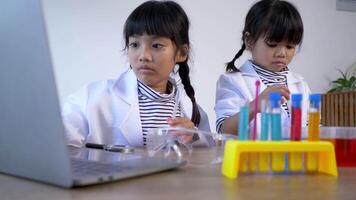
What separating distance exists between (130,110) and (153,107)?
91 mm

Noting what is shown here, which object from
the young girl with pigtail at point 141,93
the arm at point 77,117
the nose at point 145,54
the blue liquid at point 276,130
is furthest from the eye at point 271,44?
the blue liquid at point 276,130

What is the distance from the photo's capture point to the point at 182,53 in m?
1.21

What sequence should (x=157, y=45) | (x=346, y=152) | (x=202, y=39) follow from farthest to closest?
(x=202, y=39)
(x=157, y=45)
(x=346, y=152)

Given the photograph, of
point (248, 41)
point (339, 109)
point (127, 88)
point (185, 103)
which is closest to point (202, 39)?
point (339, 109)

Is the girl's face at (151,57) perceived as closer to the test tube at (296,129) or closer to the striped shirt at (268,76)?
the striped shirt at (268,76)

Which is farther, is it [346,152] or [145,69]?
A: [145,69]

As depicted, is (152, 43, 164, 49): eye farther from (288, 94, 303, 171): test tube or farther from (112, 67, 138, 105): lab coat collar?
(288, 94, 303, 171): test tube

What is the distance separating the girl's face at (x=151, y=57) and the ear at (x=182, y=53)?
0.11ft

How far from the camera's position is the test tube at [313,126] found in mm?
477

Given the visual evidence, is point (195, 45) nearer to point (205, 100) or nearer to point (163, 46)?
point (205, 100)

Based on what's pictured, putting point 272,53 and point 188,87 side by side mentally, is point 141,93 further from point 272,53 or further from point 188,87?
point 272,53

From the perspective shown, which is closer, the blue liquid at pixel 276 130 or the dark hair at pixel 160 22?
the blue liquid at pixel 276 130

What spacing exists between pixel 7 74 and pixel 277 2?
0.99 meters

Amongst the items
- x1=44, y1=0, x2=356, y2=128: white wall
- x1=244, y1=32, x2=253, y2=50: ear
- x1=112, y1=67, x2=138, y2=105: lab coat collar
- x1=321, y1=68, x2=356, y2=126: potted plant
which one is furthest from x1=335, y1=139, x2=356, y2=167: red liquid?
x1=321, y1=68, x2=356, y2=126: potted plant
